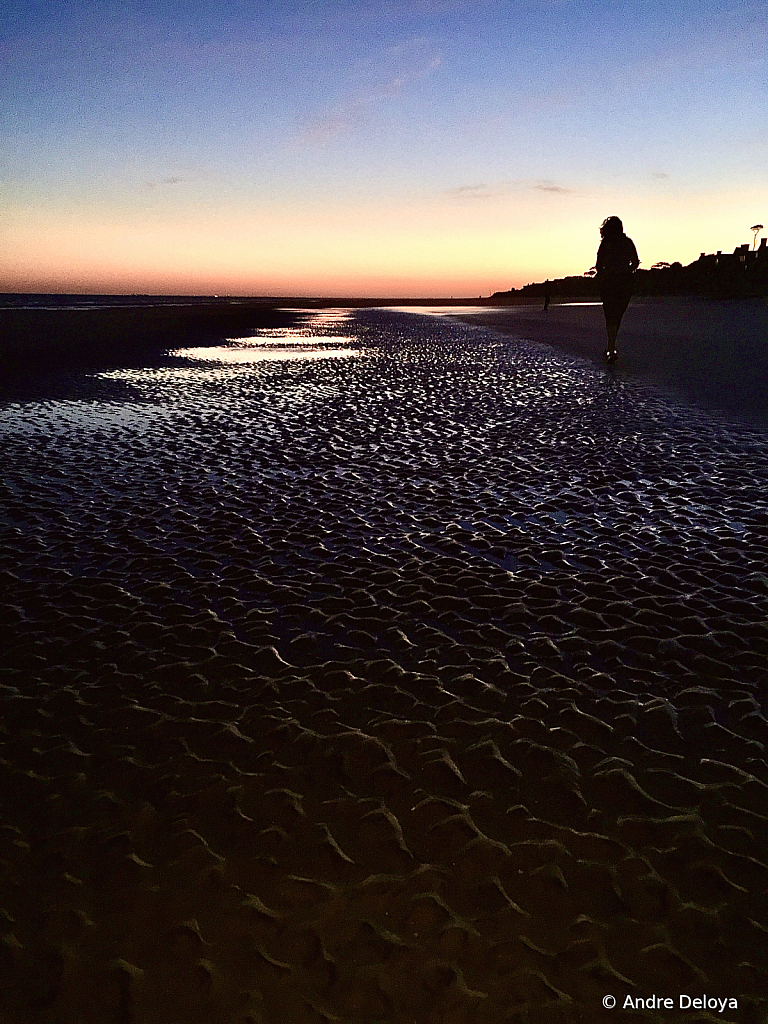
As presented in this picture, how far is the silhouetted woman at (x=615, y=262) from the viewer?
57.2 feet

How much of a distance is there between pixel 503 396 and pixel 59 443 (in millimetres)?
8820

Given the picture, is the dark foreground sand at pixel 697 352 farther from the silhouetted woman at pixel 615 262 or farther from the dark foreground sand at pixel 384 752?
the dark foreground sand at pixel 384 752

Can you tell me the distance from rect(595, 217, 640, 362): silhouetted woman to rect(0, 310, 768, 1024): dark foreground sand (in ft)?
37.2

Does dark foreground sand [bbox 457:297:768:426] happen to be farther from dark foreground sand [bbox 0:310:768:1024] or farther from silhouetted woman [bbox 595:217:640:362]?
dark foreground sand [bbox 0:310:768:1024]

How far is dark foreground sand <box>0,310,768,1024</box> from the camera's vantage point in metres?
2.45

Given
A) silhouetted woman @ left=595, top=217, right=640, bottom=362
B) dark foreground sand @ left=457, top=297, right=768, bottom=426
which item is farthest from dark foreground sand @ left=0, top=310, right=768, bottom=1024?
silhouetted woman @ left=595, top=217, right=640, bottom=362

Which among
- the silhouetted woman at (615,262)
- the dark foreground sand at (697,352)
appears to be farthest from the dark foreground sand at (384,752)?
the silhouetted woman at (615,262)

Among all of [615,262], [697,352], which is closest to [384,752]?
[615,262]

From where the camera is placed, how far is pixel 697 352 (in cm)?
2061

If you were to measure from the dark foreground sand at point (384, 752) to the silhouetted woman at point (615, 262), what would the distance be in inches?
447

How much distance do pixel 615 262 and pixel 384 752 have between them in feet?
55.8

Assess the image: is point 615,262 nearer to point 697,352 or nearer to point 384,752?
point 697,352

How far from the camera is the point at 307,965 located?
2.45 m

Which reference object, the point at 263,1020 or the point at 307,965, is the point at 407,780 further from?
the point at 263,1020
